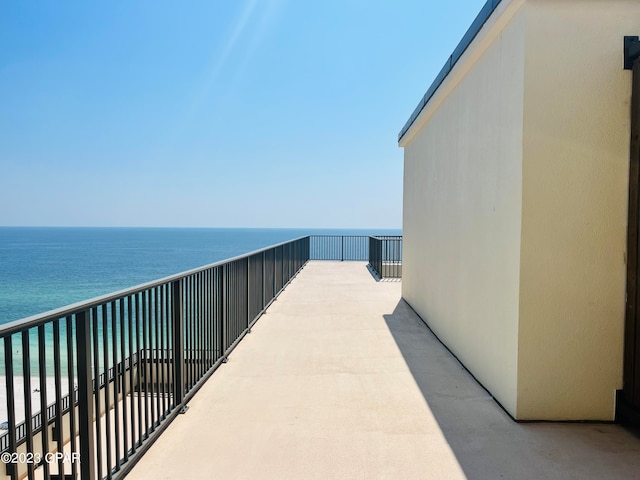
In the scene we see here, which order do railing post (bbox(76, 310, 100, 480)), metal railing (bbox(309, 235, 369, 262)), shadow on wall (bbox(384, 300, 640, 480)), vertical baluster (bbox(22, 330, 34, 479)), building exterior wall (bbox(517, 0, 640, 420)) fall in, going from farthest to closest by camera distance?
metal railing (bbox(309, 235, 369, 262)), building exterior wall (bbox(517, 0, 640, 420)), shadow on wall (bbox(384, 300, 640, 480)), railing post (bbox(76, 310, 100, 480)), vertical baluster (bbox(22, 330, 34, 479))

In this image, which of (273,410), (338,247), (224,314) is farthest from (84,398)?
(338,247)

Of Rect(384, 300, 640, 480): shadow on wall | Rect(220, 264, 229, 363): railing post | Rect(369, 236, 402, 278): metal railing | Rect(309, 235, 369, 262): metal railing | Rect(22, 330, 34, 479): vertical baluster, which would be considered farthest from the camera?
Rect(309, 235, 369, 262): metal railing

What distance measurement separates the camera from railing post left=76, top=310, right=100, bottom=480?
177 cm

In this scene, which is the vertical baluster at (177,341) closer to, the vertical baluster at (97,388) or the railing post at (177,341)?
the railing post at (177,341)

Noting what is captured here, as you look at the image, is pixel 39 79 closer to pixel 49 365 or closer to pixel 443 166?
pixel 49 365

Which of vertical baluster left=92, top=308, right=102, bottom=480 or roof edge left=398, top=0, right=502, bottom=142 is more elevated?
roof edge left=398, top=0, right=502, bottom=142

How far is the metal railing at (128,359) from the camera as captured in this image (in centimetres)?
146

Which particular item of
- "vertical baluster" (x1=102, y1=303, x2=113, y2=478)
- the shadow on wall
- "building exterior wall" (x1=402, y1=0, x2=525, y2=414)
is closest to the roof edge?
"building exterior wall" (x1=402, y1=0, x2=525, y2=414)

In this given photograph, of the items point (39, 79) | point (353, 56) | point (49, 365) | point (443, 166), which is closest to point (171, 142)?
point (39, 79)

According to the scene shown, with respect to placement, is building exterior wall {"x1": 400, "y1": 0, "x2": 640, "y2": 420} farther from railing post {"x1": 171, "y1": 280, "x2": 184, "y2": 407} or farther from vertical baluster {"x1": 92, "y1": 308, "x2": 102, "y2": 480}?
vertical baluster {"x1": 92, "y1": 308, "x2": 102, "y2": 480}

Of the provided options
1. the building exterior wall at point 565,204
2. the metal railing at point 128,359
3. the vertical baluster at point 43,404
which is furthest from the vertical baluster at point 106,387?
the building exterior wall at point 565,204

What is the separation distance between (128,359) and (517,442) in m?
2.90

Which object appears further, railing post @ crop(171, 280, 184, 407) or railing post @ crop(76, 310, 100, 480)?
railing post @ crop(171, 280, 184, 407)

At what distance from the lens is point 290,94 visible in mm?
21703
